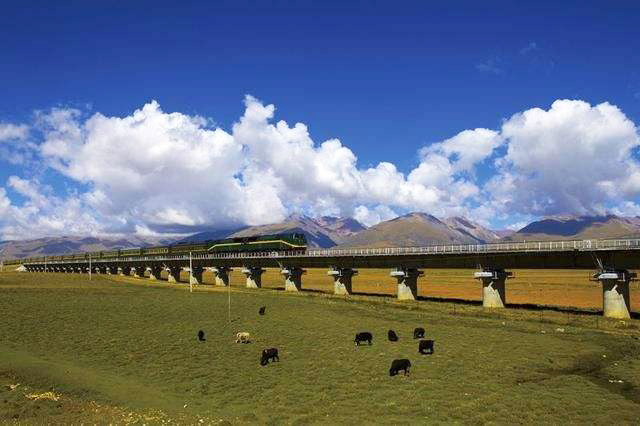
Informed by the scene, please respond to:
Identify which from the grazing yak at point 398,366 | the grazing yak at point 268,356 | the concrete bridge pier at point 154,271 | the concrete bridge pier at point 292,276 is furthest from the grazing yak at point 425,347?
the concrete bridge pier at point 154,271

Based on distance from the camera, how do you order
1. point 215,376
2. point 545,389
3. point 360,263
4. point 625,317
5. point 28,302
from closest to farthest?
point 545,389 < point 215,376 < point 625,317 < point 28,302 < point 360,263

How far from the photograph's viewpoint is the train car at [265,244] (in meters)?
114

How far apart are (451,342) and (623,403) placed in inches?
623

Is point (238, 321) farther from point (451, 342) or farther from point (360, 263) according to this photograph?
point (360, 263)

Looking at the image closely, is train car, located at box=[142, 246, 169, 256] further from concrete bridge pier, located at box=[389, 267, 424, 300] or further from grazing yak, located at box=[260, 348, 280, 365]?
grazing yak, located at box=[260, 348, 280, 365]

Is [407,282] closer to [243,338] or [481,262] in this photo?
[481,262]

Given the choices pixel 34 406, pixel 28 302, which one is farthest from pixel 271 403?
pixel 28 302

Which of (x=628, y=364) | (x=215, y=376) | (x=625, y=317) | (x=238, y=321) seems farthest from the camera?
(x=625, y=317)

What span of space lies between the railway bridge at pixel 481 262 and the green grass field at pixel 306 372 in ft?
30.3

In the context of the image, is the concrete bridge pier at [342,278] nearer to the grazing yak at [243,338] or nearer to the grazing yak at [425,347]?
the grazing yak at [243,338]

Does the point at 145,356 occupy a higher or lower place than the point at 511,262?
lower

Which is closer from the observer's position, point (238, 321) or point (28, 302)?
point (238, 321)

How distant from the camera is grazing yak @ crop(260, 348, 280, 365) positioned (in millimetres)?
31078

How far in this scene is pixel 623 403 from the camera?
915 inches
